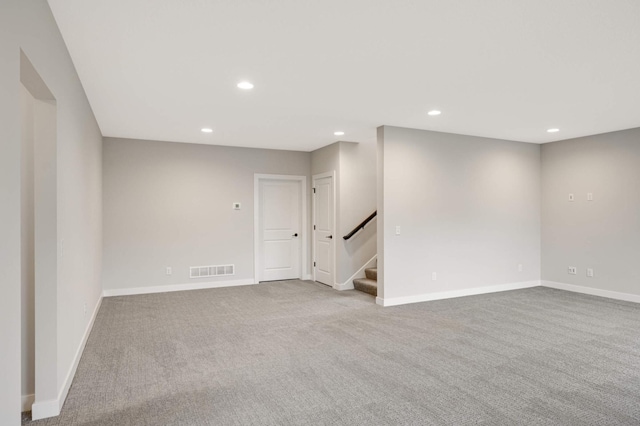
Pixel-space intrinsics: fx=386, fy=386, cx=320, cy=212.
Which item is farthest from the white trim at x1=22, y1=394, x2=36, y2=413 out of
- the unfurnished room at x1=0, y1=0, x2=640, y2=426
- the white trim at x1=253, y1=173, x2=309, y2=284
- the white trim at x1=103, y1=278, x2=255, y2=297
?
the white trim at x1=253, y1=173, x2=309, y2=284

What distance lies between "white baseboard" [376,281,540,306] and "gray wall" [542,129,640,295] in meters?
0.63

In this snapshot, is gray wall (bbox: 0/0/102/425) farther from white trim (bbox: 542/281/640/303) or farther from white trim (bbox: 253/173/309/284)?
white trim (bbox: 542/281/640/303)

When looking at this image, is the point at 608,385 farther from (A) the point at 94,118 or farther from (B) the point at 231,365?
(A) the point at 94,118

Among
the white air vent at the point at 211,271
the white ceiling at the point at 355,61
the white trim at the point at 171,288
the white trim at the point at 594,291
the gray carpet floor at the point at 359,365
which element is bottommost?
the gray carpet floor at the point at 359,365

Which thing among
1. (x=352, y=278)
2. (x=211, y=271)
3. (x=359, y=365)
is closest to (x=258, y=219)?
(x=211, y=271)

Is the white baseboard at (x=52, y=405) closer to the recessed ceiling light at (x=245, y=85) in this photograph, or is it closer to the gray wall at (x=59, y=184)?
the gray wall at (x=59, y=184)

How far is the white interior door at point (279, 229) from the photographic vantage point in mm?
7363

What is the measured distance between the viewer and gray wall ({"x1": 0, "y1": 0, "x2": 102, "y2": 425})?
1.48 m

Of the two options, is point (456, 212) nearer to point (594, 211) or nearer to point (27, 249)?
point (594, 211)

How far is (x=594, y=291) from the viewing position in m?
6.15

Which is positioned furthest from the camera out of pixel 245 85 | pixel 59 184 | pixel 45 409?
pixel 245 85

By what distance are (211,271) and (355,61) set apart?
4848 mm

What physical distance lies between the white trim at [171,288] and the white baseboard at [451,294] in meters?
2.74

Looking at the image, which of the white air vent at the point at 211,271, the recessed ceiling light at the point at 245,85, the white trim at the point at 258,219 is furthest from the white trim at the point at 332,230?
the recessed ceiling light at the point at 245,85
